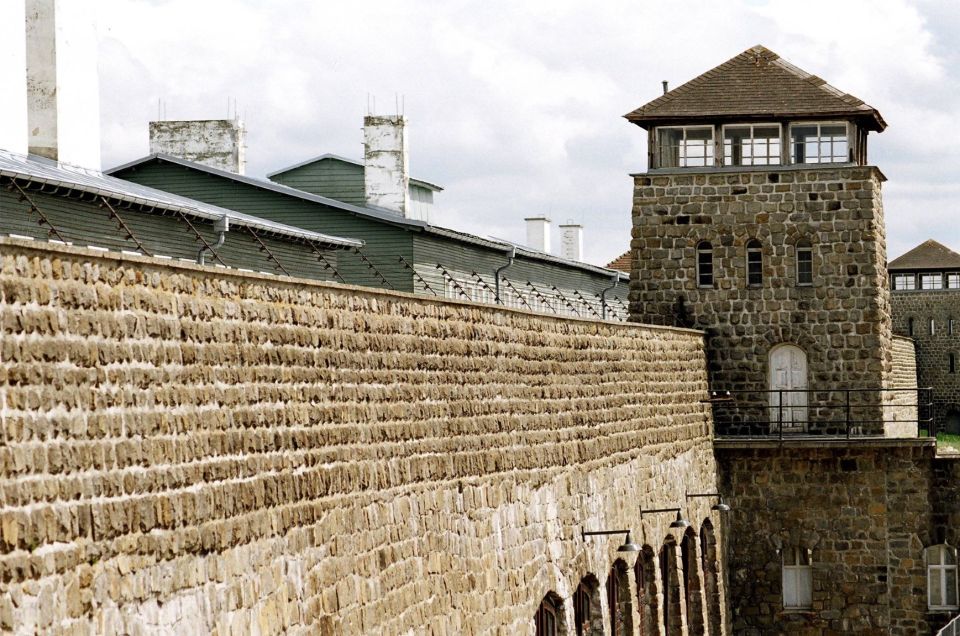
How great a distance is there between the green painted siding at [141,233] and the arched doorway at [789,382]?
10.2 meters

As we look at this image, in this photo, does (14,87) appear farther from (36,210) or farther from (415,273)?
(415,273)

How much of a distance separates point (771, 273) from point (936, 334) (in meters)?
42.8

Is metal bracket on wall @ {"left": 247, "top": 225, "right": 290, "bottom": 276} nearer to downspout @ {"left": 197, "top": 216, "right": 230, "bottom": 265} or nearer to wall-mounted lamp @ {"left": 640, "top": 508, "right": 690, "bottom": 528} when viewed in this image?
downspout @ {"left": 197, "top": 216, "right": 230, "bottom": 265}

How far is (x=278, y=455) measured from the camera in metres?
13.6

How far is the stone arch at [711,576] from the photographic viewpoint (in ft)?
100

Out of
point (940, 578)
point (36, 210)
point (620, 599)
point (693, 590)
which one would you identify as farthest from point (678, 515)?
point (36, 210)

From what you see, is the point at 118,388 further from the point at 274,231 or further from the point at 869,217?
the point at 869,217

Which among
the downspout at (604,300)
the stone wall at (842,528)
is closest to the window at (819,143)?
the stone wall at (842,528)

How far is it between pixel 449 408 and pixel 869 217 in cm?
1737

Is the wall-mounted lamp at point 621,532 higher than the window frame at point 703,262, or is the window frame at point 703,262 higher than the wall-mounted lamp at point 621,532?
the window frame at point 703,262

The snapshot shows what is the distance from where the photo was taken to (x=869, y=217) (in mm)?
33250

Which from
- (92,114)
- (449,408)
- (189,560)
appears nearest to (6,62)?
(92,114)

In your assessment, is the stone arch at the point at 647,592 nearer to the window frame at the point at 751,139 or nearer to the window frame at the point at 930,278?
the window frame at the point at 751,139

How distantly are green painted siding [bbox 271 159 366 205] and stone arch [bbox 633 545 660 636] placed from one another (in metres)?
12.5
